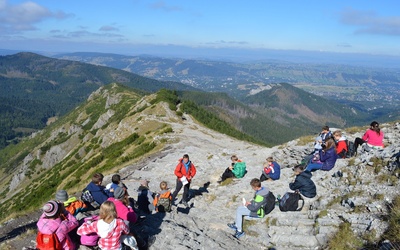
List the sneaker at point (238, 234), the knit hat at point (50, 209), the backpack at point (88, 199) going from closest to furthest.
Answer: the knit hat at point (50, 209), the backpack at point (88, 199), the sneaker at point (238, 234)

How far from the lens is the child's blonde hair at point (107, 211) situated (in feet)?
29.2

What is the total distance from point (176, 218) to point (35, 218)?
7.93 meters

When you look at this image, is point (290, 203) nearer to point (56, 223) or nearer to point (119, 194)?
point (119, 194)

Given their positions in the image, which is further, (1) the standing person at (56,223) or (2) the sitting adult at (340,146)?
(2) the sitting adult at (340,146)

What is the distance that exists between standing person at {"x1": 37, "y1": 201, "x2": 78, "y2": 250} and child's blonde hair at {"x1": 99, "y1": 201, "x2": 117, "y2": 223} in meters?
1.18

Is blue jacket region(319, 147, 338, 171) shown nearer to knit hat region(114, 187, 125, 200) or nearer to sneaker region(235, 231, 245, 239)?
sneaker region(235, 231, 245, 239)

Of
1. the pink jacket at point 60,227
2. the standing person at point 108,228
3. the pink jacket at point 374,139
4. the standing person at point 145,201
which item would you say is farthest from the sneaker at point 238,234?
the pink jacket at point 374,139

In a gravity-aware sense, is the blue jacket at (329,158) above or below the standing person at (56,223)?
below

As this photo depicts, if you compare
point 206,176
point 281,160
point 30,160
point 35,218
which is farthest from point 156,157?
point 30,160

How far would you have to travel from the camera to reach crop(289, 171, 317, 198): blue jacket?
1562cm

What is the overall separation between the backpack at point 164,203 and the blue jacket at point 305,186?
6874 millimetres

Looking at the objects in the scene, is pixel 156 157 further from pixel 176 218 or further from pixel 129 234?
pixel 129 234

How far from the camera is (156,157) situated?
113ft

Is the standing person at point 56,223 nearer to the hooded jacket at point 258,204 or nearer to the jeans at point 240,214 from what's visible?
the jeans at point 240,214
